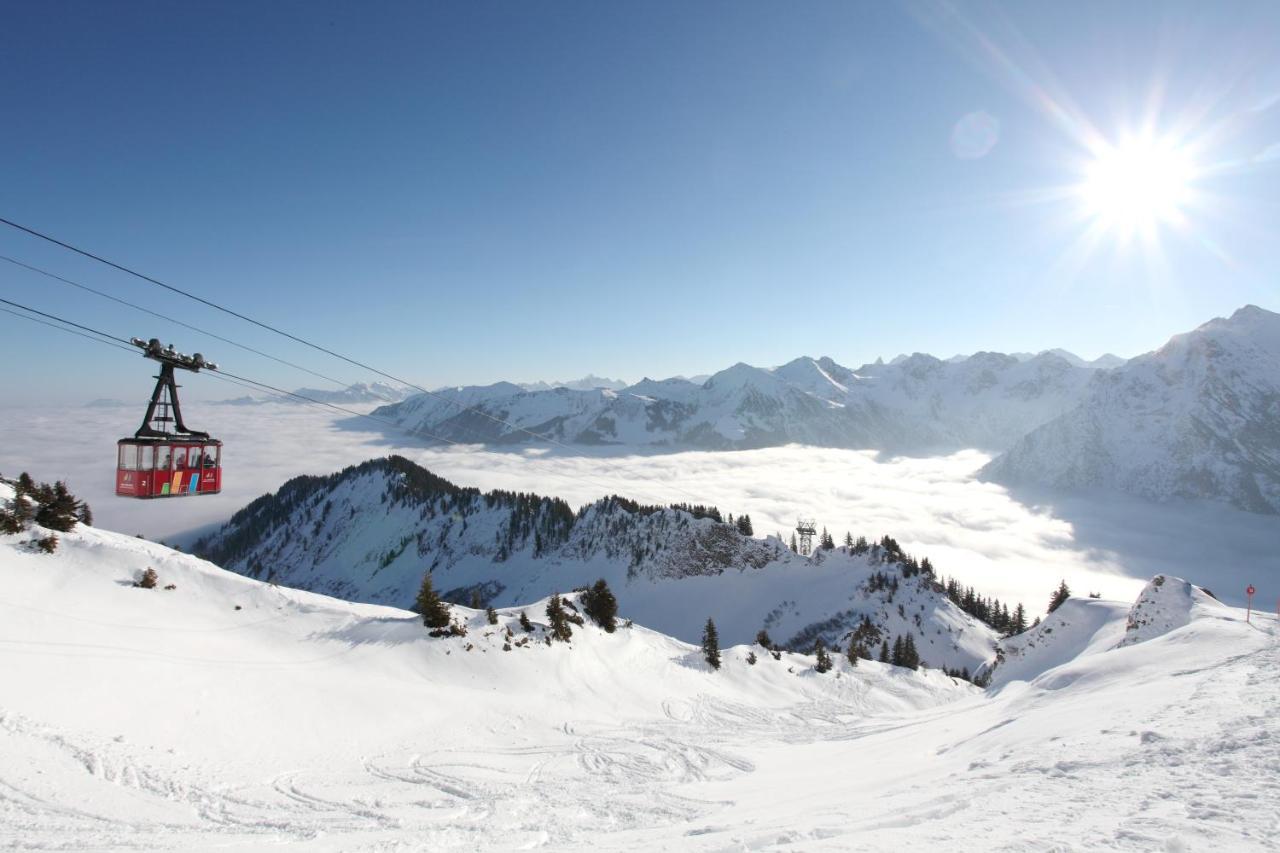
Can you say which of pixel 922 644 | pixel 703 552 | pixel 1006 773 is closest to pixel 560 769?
pixel 1006 773

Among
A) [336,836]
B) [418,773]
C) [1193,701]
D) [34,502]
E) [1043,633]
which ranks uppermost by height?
[34,502]

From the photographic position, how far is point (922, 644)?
114m

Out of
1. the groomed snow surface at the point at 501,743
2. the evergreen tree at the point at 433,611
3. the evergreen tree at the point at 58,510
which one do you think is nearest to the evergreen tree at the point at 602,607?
the groomed snow surface at the point at 501,743

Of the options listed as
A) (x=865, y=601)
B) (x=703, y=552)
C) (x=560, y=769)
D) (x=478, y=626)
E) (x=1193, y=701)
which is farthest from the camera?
(x=703, y=552)

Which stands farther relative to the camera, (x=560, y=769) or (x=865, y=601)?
(x=865, y=601)

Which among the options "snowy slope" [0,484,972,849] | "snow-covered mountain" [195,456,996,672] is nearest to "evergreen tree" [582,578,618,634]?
"snowy slope" [0,484,972,849]

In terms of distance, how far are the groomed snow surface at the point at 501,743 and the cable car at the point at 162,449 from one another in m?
5.72

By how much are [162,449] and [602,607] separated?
31.4m

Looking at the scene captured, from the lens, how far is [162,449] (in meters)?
25.0

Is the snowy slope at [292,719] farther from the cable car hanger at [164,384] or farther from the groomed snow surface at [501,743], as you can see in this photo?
the cable car hanger at [164,384]

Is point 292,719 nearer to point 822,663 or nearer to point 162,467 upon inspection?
point 162,467

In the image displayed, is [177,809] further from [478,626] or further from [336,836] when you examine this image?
[478,626]

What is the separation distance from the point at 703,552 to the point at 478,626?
136m

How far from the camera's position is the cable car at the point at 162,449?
23.6 m
